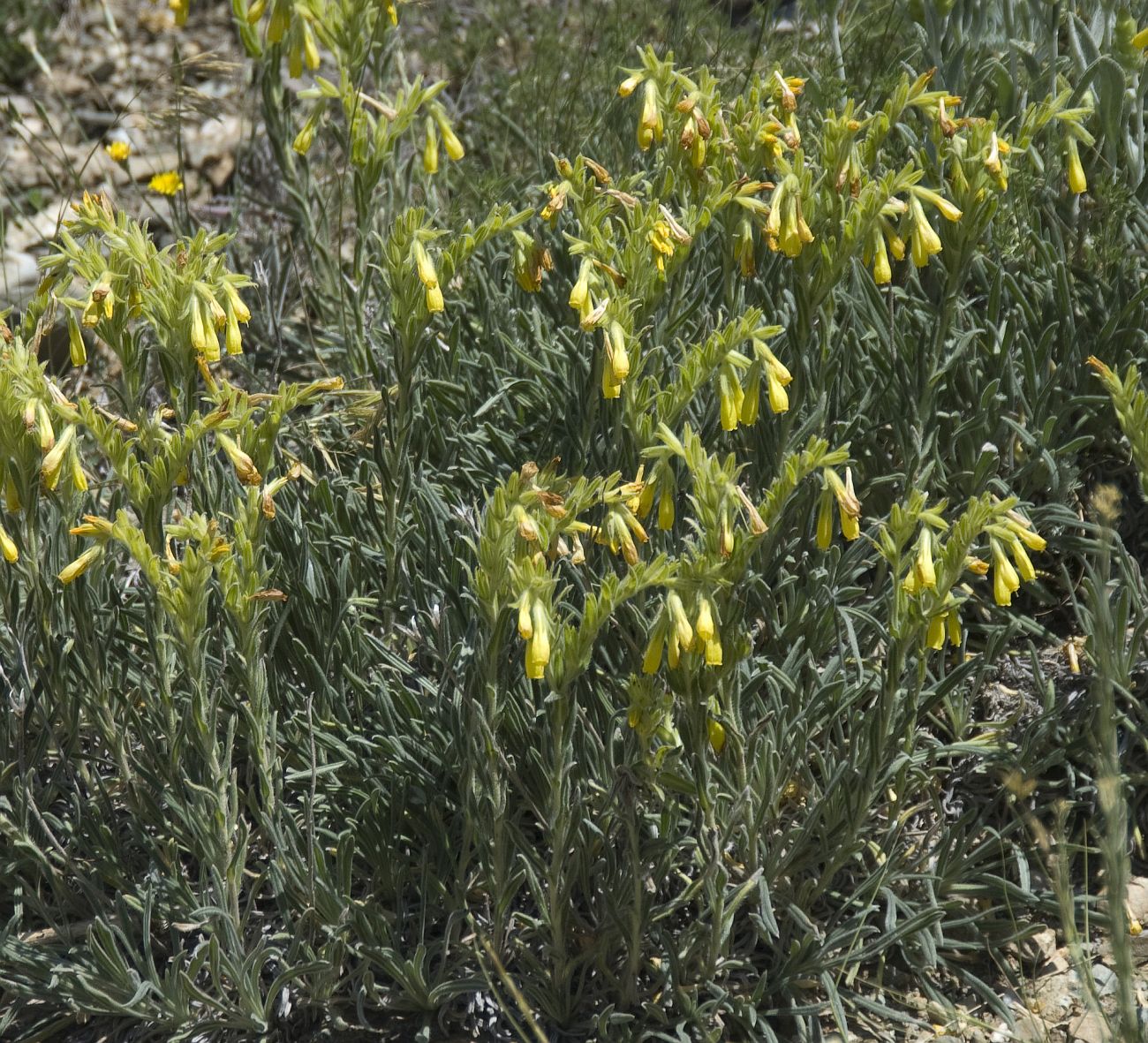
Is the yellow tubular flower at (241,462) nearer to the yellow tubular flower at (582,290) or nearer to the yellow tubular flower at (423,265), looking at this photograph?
the yellow tubular flower at (423,265)

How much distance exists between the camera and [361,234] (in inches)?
138

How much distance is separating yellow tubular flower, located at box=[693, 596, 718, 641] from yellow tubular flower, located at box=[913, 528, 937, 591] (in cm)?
41

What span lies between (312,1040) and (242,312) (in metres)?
1.58

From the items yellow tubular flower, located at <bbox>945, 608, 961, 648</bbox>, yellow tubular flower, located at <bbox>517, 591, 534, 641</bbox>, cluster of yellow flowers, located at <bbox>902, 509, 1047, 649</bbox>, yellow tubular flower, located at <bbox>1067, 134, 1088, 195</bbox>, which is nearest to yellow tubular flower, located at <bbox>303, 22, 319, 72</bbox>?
yellow tubular flower, located at <bbox>1067, 134, 1088, 195</bbox>

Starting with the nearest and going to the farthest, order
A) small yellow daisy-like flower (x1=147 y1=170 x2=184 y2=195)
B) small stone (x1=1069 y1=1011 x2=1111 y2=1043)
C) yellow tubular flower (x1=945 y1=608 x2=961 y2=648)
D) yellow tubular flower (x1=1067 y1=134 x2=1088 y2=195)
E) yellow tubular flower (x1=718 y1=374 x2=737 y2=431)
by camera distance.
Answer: yellow tubular flower (x1=945 y1=608 x2=961 y2=648) < yellow tubular flower (x1=718 y1=374 x2=737 y2=431) < small stone (x1=1069 y1=1011 x2=1111 y2=1043) < yellow tubular flower (x1=1067 y1=134 x2=1088 y2=195) < small yellow daisy-like flower (x1=147 y1=170 x2=184 y2=195)

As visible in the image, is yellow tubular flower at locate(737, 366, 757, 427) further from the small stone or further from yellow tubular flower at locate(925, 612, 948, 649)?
the small stone

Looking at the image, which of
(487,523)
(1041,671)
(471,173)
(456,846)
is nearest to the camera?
(487,523)

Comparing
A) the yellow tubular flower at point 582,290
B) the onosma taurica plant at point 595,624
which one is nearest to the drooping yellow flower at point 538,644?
the onosma taurica plant at point 595,624

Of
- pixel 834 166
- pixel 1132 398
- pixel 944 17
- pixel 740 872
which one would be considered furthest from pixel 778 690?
pixel 944 17

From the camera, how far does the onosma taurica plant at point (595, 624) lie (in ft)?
7.75

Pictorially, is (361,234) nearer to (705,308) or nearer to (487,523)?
(705,308)

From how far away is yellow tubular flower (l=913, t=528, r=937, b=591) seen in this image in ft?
7.33

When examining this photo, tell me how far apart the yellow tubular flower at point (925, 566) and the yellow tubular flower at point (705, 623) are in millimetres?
406

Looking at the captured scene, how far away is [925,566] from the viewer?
224cm
